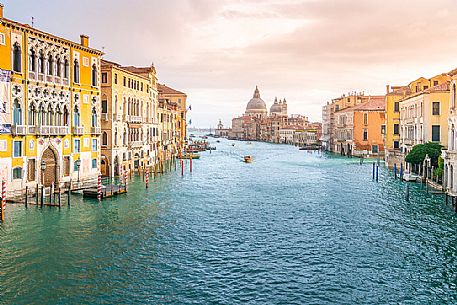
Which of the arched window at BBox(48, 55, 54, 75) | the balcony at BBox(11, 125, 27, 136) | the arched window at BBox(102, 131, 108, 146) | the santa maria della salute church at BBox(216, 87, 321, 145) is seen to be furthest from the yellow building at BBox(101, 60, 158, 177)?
the santa maria della salute church at BBox(216, 87, 321, 145)

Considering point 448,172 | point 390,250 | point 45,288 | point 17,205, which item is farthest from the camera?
point 448,172

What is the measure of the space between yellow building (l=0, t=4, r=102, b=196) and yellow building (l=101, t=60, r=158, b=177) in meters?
3.01

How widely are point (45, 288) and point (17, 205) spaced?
1096 centimetres

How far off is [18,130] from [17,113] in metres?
0.92

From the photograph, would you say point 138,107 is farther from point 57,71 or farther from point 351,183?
point 351,183

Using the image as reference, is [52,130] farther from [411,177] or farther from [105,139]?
[411,177]

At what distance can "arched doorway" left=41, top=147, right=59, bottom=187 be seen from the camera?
24722 mm

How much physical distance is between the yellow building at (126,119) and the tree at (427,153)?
2150 centimetres

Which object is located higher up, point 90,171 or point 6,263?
point 90,171

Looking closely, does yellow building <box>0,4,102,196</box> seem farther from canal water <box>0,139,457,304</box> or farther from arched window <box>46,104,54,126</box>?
canal water <box>0,139,457,304</box>

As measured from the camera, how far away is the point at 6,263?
13109 millimetres

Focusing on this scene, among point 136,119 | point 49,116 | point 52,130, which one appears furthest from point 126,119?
point 52,130

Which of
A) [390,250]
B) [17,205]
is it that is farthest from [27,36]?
[390,250]

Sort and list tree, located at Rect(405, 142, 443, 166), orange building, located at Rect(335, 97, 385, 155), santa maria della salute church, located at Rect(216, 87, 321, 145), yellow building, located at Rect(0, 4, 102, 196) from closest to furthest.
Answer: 1. yellow building, located at Rect(0, 4, 102, 196)
2. tree, located at Rect(405, 142, 443, 166)
3. orange building, located at Rect(335, 97, 385, 155)
4. santa maria della salute church, located at Rect(216, 87, 321, 145)
